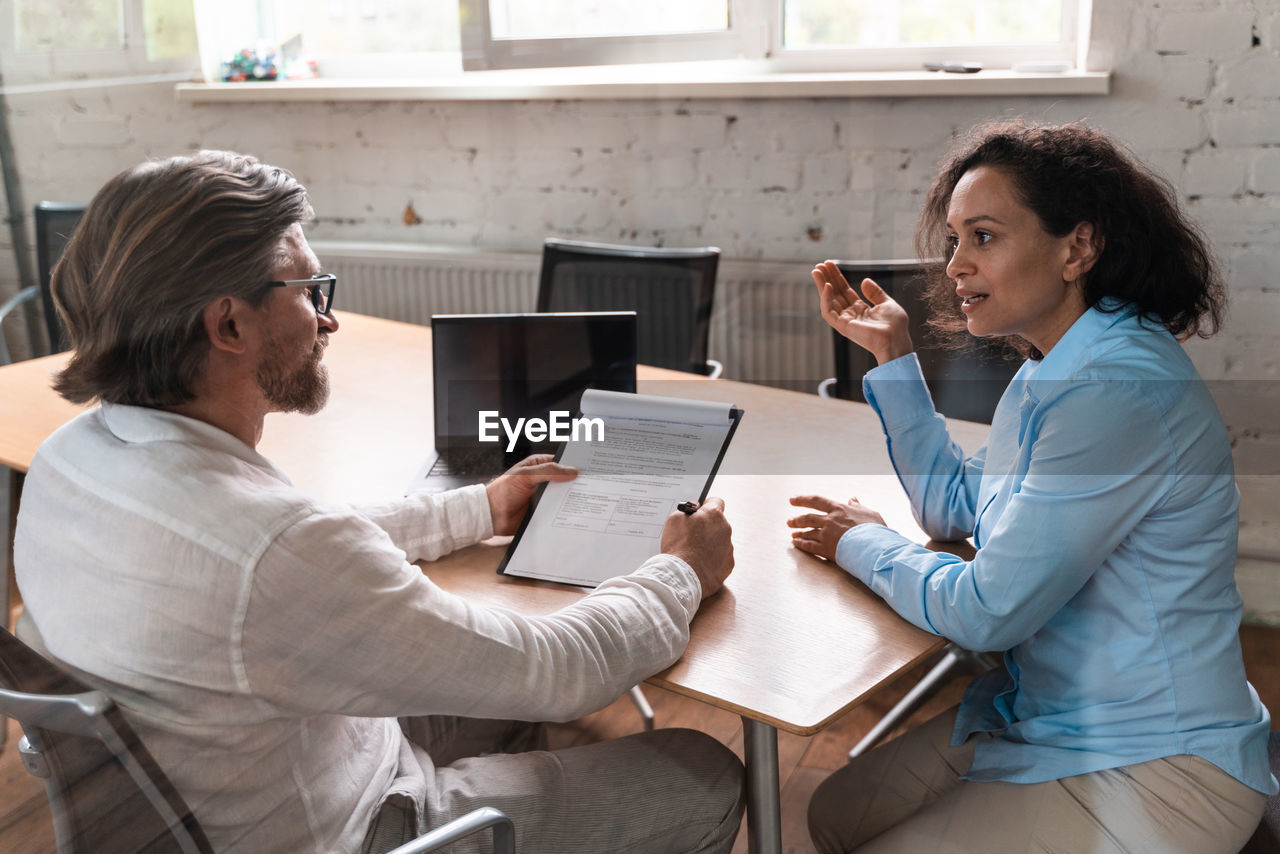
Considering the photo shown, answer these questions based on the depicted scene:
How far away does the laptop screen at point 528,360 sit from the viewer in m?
1.47

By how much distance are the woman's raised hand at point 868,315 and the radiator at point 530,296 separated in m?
0.72

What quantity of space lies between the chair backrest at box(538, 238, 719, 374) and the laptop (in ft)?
2.23

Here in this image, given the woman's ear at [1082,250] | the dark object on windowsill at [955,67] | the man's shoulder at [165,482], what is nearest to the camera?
the man's shoulder at [165,482]

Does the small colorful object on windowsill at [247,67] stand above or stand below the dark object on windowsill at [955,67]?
above

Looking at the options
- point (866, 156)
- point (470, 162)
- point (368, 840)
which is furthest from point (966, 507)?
point (470, 162)

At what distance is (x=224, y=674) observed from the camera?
84 cm

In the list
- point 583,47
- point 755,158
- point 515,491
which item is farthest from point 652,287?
point 515,491

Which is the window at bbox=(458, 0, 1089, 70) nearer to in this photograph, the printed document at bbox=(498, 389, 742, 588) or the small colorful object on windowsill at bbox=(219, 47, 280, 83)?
the small colorful object on windowsill at bbox=(219, 47, 280, 83)

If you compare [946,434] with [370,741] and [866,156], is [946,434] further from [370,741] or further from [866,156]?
[866,156]

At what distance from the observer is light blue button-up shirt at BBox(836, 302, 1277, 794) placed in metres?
0.99

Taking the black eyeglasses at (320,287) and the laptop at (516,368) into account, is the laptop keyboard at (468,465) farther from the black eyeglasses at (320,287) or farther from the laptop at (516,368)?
the black eyeglasses at (320,287)

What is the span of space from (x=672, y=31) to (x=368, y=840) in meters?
1.74

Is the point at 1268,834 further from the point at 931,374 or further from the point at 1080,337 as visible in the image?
the point at 931,374

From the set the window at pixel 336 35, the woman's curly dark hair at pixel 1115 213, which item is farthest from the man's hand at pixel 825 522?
the window at pixel 336 35
